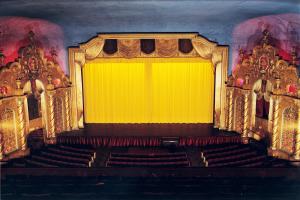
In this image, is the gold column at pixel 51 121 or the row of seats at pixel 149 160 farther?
the gold column at pixel 51 121

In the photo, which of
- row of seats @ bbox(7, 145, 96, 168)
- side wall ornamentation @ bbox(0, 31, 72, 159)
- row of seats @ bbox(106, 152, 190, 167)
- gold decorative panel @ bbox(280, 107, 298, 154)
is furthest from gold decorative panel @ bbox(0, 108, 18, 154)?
gold decorative panel @ bbox(280, 107, 298, 154)

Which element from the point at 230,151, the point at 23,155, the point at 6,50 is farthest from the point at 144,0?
the point at 23,155

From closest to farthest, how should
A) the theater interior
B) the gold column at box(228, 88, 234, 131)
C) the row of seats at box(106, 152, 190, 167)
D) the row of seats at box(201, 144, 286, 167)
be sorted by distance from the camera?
the theater interior
the row of seats at box(106, 152, 190, 167)
the row of seats at box(201, 144, 286, 167)
the gold column at box(228, 88, 234, 131)

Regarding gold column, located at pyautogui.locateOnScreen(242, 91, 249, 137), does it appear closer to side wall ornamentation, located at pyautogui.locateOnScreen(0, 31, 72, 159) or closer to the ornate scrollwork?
the ornate scrollwork

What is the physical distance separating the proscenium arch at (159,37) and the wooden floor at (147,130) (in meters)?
0.69

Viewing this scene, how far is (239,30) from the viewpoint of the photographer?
15141mm

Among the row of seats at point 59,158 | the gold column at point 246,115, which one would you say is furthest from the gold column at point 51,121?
the gold column at point 246,115

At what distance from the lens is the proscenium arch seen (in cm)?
1535

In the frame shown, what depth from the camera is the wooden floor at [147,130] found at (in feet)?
51.9

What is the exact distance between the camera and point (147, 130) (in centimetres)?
1647

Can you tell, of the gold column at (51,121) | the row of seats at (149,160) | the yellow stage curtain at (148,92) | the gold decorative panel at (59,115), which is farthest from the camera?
the yellow stage curtain at (148,92)

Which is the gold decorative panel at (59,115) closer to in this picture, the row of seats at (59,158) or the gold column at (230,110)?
the row of seats at (59,158)

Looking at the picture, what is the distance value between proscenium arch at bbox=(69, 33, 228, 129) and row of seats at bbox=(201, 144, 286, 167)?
2274mm

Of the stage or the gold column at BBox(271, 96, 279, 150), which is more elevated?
the gold column at BBox(271, 96, 279, 150)
